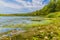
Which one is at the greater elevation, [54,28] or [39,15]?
[39,15]

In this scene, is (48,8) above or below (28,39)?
above

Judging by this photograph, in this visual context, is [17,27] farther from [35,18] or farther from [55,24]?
[55,24]

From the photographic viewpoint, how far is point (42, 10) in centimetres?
241

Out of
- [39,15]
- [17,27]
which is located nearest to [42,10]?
[39,15]

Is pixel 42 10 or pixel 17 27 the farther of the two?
pixel 42 10

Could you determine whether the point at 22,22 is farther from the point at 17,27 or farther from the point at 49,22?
the point at 49,22

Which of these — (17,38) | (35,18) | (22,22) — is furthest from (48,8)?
(17,38)

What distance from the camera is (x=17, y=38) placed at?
219 centimetres

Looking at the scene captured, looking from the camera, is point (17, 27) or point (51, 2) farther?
point (51, 2)

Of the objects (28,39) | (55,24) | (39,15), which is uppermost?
(39,15)

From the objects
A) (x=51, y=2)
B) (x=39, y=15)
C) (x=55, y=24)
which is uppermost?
(x=51, y=2)

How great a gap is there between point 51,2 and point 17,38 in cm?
85

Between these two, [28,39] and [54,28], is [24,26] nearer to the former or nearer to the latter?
[28,39]

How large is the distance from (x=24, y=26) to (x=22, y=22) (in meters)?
0.08
